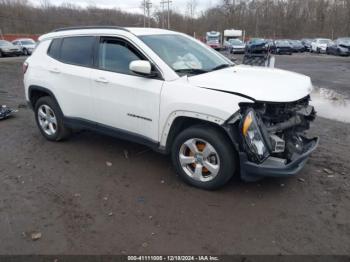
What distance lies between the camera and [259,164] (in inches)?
132

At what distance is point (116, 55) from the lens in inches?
169

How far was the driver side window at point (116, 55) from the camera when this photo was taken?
4.14 metres

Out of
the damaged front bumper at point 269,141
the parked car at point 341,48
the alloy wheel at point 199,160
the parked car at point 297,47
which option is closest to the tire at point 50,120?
the alloy wheel at point 199,160

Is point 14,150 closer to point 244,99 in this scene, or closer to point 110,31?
point 110,31

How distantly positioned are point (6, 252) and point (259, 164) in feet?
8.53

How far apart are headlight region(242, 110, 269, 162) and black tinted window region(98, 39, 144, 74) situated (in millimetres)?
1655

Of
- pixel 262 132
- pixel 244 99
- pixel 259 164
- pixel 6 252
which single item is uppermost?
pixel 244 99

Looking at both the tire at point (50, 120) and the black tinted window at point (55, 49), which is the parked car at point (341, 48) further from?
the tire at point (50, 120)

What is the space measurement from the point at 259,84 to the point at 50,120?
12.1 feet

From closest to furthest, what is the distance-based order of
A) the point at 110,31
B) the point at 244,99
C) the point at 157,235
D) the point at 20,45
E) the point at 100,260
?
the point at 100,260, the point at 157,235, the point at 244,99, the point at 110,31, the point at 20,45

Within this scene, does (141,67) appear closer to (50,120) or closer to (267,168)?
(267,168)

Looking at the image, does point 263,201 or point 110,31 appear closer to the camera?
point 263,201

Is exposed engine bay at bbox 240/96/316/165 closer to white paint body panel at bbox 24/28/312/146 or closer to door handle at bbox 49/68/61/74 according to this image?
white paint body panel at bbox 24/28/312/146

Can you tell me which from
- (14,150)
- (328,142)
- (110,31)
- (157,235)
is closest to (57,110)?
(14,150)
